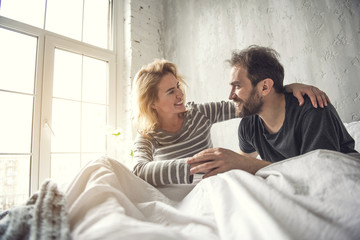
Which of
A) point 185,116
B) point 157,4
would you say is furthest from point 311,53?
point 157,4

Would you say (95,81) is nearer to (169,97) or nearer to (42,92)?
(42,92)

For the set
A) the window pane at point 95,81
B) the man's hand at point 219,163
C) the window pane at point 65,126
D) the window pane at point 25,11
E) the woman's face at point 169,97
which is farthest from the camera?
the window pane at point 95,81

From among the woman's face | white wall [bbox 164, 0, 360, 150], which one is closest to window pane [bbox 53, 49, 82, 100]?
white wall [bbox 164, 0, 360, 150]

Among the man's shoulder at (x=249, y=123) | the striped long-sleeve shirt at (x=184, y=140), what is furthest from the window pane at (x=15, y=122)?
the man's shoulder at (x=249, y=123)

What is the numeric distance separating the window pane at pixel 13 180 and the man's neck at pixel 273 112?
2025 millimetres

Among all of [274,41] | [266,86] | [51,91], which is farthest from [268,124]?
[51,91]

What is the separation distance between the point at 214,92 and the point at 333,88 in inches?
42.1

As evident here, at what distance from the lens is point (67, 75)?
7.82ft

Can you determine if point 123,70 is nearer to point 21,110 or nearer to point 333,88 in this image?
point 21,110

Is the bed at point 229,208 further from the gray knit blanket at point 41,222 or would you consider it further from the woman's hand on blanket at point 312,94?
the woman's hand on blanket at point 312,94

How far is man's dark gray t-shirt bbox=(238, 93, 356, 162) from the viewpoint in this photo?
2.95ft

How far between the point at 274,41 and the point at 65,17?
2178 mm

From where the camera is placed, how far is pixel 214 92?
2379 mm

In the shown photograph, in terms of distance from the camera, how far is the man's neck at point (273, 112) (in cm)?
117
